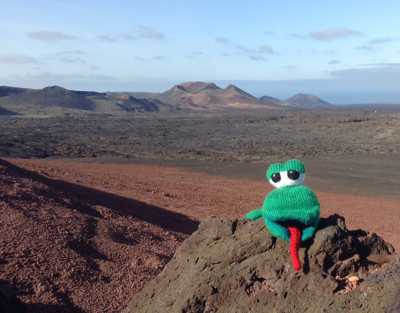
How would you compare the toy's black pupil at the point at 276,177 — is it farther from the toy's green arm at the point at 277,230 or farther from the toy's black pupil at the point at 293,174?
the toy's green arm at the point at 277,230

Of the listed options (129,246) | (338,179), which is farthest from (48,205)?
(338,179)

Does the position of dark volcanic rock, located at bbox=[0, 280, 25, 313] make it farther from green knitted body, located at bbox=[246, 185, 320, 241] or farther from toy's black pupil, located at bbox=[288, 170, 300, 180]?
toy's black pupil, located at bbox=[288, 170, 300, 180]

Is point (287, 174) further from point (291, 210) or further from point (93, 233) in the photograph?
point (93, 233)

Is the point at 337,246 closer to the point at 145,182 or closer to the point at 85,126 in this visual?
the point at 145,182

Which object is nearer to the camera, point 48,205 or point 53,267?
point 53,267

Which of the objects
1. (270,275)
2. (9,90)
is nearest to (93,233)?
(270,275)

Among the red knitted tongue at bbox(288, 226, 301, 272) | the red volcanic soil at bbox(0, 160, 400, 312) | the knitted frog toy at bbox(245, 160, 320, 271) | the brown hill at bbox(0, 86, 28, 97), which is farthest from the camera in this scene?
the brown hill at bbox(0, 86, 28, 97)

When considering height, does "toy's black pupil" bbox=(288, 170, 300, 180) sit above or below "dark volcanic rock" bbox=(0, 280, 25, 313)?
above

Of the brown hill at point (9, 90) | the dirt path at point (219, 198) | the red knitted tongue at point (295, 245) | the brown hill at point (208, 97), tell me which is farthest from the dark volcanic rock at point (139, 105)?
the red knitted tongue at point (295, 245)

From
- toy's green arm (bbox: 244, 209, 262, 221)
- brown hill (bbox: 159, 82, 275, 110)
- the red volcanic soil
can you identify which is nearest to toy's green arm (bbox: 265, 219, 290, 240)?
toy's green arm (bbox: 244, 209, 262, 221)

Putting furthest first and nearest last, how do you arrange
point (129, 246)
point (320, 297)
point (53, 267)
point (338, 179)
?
point (338, 179) → point (129, 246) → point (53, 267) → point (320, 297)
